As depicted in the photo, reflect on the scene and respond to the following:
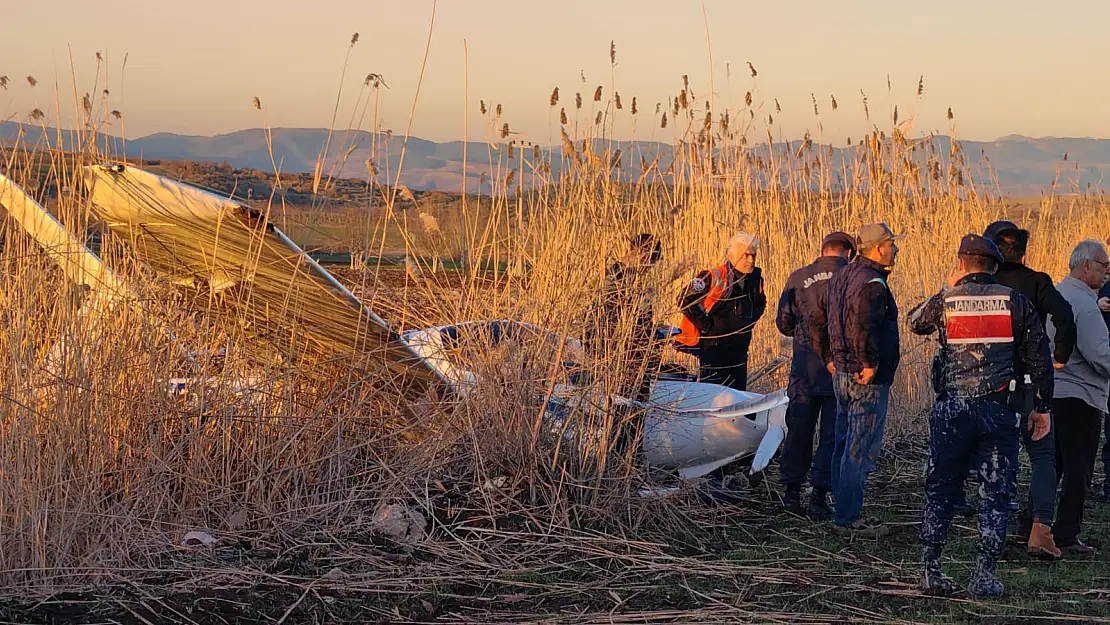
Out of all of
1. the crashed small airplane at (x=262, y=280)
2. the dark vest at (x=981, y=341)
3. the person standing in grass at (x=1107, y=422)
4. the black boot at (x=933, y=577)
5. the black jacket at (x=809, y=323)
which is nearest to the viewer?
the dark vest at (x=981, y=341)

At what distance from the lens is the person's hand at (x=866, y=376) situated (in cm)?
654

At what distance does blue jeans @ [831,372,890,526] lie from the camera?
22.0 feet

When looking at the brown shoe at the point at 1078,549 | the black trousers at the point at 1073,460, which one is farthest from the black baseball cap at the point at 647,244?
the brown shoe at the point at 1078,549

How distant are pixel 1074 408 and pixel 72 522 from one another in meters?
4.94

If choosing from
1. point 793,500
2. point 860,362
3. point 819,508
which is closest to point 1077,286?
point 860,362

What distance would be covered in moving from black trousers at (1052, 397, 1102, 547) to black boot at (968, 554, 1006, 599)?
45.5 inches

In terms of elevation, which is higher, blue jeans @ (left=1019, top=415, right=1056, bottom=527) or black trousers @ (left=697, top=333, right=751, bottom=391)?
black trousers @ (left=697, top=333, right=751, bottom=391)

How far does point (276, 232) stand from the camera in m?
5.83

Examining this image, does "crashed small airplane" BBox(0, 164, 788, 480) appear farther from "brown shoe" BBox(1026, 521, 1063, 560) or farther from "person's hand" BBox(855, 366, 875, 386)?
"brown shoe" BBox(1026, 521, 1063, 560)

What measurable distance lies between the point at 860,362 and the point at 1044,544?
1.31 meters

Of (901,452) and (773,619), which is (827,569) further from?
(901,452)

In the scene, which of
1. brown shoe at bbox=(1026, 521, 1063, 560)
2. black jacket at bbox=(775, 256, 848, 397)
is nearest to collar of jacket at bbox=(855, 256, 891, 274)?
black jacket at bbox=(775, 256, 848, 397)

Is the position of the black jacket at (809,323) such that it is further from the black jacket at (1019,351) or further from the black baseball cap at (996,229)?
the black jacket at (1019,351)

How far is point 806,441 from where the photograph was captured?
7.28 metres
